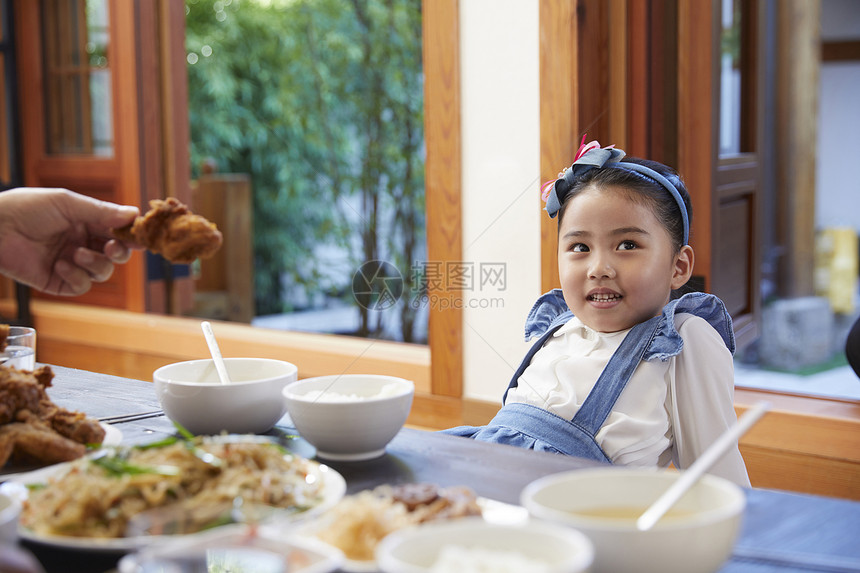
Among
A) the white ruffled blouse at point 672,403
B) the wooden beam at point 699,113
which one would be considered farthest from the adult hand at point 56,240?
the wooden beam at point 699,113

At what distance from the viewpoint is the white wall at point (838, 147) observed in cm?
491

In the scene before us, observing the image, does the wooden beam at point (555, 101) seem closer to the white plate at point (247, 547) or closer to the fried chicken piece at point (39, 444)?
the fried chicken piece at point (39, 444)

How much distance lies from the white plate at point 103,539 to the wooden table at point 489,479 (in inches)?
0.9

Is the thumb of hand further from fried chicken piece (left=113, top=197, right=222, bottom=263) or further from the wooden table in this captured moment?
the wooden table

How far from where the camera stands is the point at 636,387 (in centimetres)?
137

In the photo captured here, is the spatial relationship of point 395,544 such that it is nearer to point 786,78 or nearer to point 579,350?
point 579,350

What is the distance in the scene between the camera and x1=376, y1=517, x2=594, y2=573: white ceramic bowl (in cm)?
59

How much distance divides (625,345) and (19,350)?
0.93 metres

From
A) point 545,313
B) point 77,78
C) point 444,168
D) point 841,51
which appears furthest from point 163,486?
point 841,51

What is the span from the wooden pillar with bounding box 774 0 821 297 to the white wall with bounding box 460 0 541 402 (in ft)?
7.37

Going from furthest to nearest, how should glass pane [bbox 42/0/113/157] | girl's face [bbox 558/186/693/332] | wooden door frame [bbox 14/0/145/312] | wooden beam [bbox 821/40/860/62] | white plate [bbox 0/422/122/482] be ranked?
wooden beam [bbox 821/40/860/62], glass pane [bbox 42/0/113/157], wooden door frame [bbox 14/0/145/312], girl's face [bbox 558/186/693/332], white plate [bbox 0/422/122/482]

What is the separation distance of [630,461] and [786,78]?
3505 mm

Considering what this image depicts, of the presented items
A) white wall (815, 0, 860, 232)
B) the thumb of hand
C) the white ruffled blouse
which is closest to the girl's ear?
the white ruffled blouse

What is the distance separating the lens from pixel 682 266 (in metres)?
1.52
